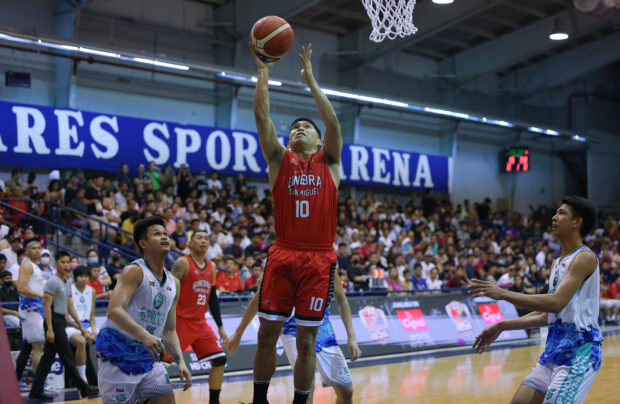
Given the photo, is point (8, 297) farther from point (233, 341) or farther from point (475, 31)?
point (475, 31)

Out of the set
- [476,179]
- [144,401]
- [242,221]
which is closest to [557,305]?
[144,401]

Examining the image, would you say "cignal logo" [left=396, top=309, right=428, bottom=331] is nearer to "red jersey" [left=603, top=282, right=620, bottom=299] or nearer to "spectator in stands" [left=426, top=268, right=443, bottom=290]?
"spectator in stands" [left=426, top=268, right=443, bottom=290]

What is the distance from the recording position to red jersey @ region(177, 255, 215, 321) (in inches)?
311

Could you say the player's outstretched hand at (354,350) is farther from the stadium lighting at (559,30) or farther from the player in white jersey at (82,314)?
the stadium lighting at (559,30)

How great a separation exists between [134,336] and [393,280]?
11.2 meters

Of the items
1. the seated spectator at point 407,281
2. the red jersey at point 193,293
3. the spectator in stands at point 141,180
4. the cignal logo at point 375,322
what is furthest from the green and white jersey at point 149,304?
the spectator in stands at point 141,180

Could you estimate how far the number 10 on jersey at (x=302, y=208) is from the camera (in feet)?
15.9

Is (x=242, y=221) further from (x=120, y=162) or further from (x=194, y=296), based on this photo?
(x=194, y=296)

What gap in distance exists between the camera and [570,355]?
15.4ft

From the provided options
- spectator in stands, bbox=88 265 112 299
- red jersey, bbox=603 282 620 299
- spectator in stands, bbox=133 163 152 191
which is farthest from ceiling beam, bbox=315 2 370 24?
Answer: spectator in stands, bbox=88 265 112 299

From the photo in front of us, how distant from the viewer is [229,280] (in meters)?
12.8

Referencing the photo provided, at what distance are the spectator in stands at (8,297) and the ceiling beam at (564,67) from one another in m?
21.4

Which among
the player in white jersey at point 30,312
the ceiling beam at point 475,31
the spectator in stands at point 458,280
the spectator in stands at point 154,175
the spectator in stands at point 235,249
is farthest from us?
the ceiling beam at point 475,31

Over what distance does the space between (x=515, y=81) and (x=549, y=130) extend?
249 centimetres
